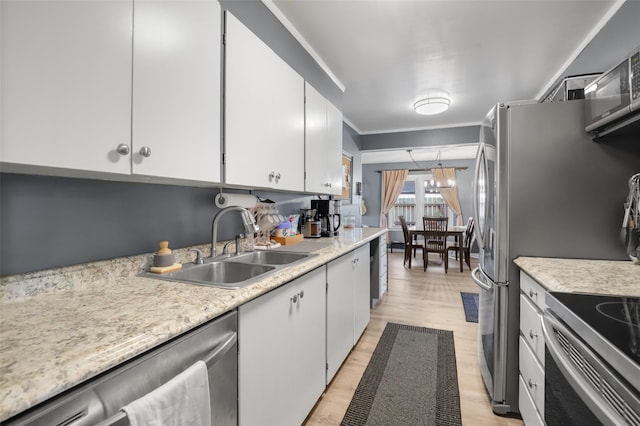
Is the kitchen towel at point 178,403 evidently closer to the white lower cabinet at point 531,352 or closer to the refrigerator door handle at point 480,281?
the white lower cabinet at point 531,352

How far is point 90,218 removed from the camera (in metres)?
1.06

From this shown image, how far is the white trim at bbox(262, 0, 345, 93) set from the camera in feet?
6.55

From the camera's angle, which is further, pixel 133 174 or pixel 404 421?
pixel 404 421

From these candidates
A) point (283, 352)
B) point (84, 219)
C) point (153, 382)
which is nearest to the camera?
point (153, 382)

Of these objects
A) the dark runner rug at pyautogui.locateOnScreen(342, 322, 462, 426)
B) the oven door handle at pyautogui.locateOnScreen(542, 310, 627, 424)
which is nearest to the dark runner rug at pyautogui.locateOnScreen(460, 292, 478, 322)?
the dark runner rug at pyautogui.locateOnScreen(342, 322, 462, 426)

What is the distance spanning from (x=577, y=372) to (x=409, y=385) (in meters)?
1.30

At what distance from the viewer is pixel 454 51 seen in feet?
8.39

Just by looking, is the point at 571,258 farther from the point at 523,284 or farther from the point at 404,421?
the point at 404,421

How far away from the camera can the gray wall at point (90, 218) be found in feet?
2.84

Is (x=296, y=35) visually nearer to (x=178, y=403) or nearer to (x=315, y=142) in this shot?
(x=315, y=142)

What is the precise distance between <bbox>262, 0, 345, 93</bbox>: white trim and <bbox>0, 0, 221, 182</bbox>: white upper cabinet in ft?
3.05

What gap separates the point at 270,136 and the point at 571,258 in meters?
1.79

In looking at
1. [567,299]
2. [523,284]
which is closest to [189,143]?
[567,299]

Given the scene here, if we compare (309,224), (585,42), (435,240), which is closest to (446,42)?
(585,42)
